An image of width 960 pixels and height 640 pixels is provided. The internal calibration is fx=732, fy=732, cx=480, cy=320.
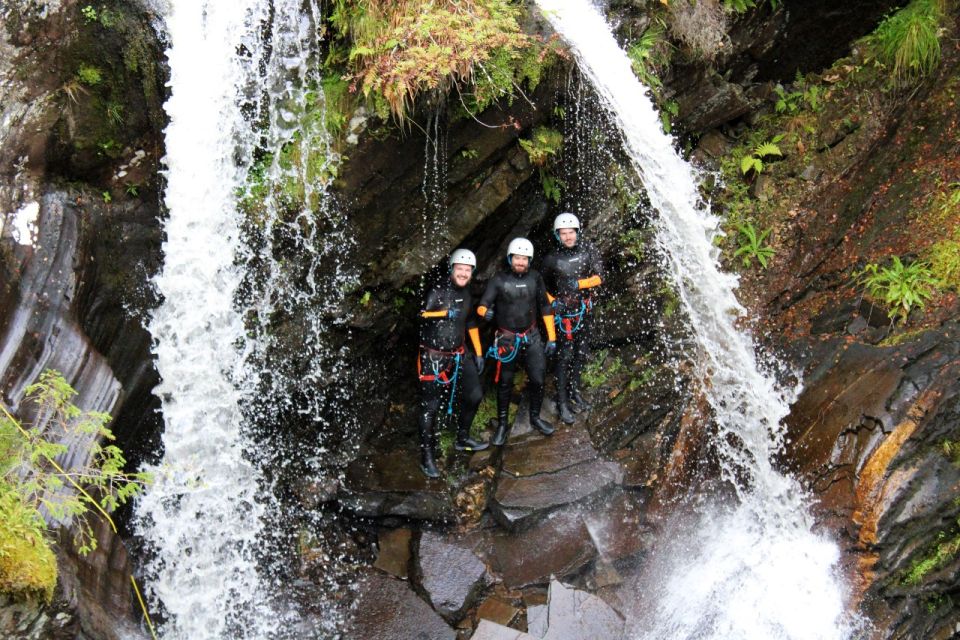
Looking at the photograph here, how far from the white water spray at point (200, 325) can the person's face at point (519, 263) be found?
9.53 feet

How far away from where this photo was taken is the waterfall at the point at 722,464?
7.14 meters

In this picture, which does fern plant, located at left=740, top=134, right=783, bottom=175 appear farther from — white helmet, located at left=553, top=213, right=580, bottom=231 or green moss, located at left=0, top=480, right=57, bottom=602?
green moss, located at left=0, top=480, right=57, bottom=602

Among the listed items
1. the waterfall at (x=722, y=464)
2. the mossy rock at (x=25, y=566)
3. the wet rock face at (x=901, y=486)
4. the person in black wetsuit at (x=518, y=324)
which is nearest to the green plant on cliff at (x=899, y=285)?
the wet rock face at (x=901, y=486)

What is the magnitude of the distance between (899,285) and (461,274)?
4.93m

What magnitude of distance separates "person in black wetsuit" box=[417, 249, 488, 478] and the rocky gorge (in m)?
0.27

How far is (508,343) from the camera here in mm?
8328

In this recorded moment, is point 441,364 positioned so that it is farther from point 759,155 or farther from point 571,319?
point 759,155

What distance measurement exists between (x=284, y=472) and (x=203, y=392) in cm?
137

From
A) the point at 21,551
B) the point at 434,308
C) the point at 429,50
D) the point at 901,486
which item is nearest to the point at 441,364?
the point at 434,308

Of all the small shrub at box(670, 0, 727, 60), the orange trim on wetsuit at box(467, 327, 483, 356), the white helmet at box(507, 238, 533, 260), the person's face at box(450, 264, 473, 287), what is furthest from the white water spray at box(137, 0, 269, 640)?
the small shrub at box(670, 0, 727, 60)

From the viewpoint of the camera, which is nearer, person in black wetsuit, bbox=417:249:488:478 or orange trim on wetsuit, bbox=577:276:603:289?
person in black wetsuit, bbox=417:249:488:478

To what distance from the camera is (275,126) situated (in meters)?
7.44

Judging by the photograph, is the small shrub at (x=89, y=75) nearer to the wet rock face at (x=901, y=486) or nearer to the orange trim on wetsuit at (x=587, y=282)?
the orange trim on wetsuit at (x=587, y=282)

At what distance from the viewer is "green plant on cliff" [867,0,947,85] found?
9.23 m
